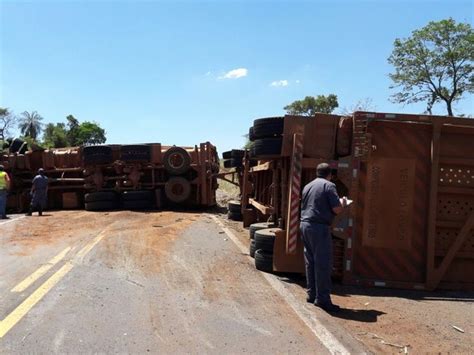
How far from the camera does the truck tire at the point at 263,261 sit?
27.1ft

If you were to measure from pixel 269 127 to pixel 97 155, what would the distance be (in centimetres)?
1189

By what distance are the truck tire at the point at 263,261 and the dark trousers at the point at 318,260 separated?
5.13 ft

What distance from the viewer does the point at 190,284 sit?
23.6ft

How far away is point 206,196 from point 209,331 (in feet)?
45.5

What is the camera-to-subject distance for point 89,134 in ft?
303

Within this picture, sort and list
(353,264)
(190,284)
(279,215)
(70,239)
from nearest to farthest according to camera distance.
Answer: (190,284)
(353,264)
(279,215)
(70,239)

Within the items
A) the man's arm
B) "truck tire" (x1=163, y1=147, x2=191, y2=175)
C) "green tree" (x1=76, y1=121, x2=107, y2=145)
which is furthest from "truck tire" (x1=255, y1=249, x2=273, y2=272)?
"green tree" (x1=76, y1=121, x2=107, y2=145)

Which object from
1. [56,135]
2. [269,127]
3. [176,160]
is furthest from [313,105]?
[56,135]

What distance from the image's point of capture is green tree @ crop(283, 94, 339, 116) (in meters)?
49.3

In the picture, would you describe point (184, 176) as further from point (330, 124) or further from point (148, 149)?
point (330, 124)

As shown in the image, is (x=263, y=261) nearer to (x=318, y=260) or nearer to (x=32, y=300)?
(x=318, y=260)

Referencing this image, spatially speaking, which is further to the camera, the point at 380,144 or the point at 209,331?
the point at 380,144

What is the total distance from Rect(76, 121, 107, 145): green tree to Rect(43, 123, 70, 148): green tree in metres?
2.44

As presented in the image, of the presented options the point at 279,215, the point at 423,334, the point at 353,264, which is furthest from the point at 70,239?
the point at 423,334
